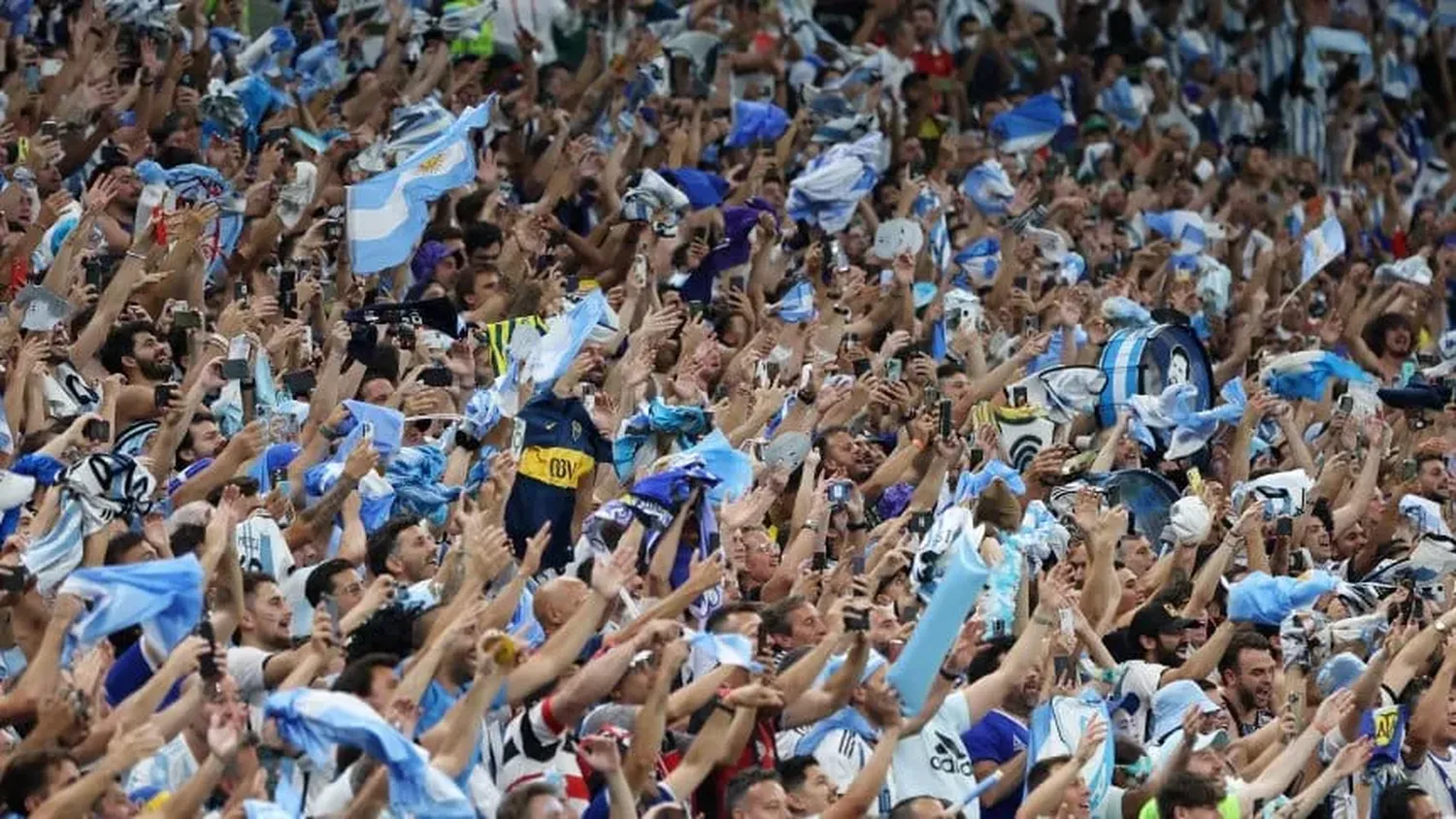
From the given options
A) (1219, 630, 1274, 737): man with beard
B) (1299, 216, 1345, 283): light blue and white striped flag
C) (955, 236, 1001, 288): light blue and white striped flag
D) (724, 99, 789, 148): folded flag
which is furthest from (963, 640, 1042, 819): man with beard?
(1299, 216, 1345, 283): light blue and white striped flag

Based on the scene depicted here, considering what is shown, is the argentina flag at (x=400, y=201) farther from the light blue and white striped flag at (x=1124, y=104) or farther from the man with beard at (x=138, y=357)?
the light blue and white striped flag at (x=1124, y=104)

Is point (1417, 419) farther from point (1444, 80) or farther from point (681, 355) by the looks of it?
point (1444, 80)

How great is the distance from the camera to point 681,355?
13.6 m

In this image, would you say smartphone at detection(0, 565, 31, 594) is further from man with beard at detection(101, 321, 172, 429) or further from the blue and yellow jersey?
the blue and yellow jersey

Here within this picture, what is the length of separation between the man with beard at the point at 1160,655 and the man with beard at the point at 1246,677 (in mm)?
64

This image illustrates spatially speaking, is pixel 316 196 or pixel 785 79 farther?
pixel 785 79

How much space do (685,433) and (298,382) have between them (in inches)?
55.7

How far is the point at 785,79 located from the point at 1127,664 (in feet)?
27.0

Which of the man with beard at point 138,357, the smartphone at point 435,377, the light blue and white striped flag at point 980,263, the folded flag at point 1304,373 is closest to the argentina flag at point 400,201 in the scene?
the smartphone at point 435,377

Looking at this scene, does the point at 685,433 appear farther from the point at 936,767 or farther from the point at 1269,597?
the point at 936,767

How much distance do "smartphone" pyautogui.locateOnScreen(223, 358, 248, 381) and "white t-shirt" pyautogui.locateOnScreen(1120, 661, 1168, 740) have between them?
3.12m

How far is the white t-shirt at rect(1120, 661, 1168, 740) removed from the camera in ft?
37.6

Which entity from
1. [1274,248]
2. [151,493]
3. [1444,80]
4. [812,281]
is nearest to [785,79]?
[1274,248]

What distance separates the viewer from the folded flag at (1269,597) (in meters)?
12.1
